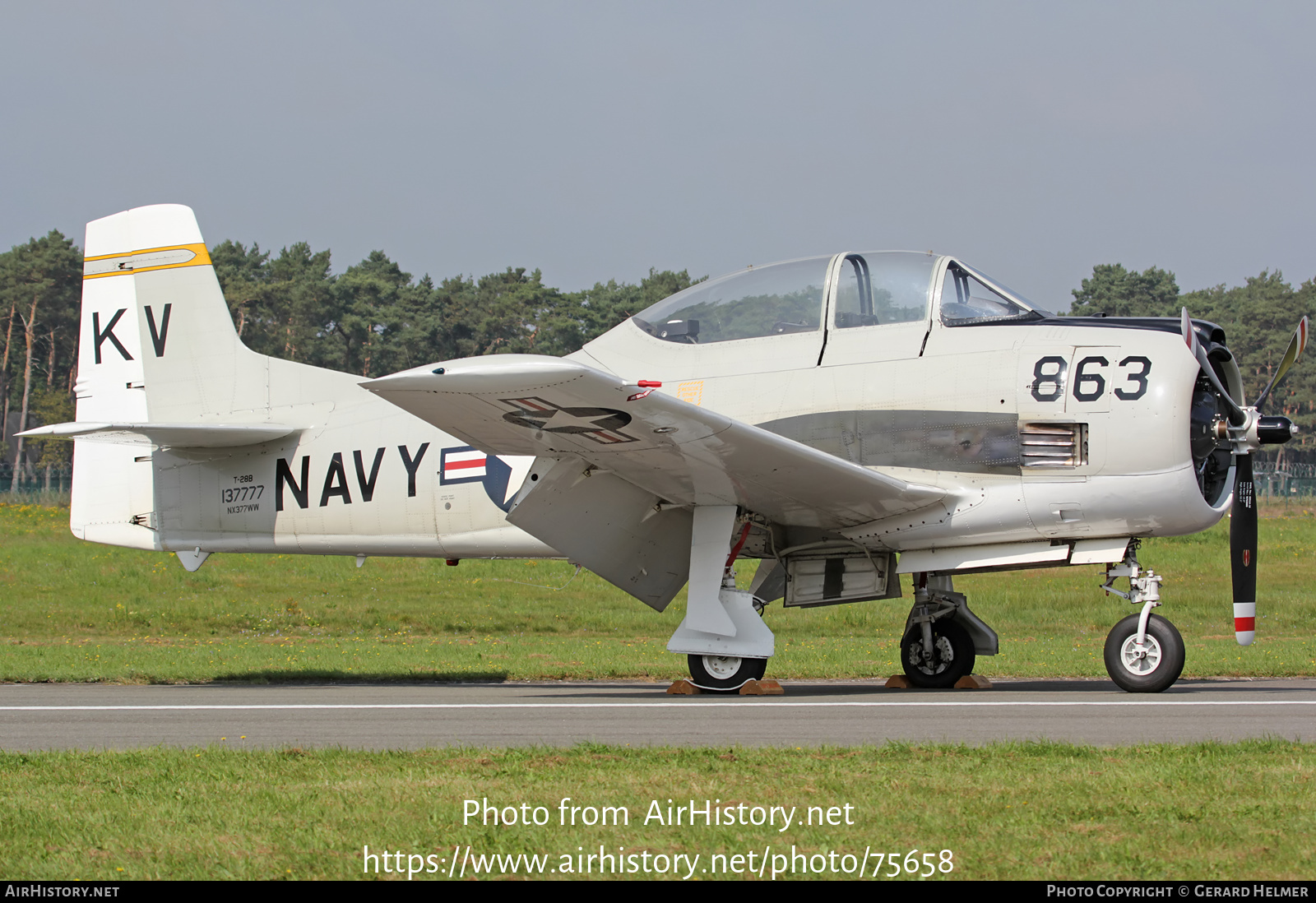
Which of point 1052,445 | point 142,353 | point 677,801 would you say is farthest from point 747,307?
point 142,353

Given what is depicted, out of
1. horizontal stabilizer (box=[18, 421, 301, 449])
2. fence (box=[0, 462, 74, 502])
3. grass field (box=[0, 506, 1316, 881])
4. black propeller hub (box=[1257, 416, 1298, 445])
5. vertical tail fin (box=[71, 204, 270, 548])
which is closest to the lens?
grass field (box=[0, 506, 1316, 881])

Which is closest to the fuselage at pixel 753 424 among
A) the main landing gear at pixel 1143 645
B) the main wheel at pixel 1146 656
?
the main landing gear at pixel 1143 645

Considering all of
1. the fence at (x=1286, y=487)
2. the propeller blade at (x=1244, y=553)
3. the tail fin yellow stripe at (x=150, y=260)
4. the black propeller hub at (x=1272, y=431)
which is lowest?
the fence at (x=1286, y=487)

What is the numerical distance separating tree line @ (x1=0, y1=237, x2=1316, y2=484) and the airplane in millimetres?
55361

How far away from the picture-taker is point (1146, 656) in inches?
378

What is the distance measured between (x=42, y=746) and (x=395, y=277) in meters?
71.8

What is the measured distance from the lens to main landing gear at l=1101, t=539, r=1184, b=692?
9.50 metres

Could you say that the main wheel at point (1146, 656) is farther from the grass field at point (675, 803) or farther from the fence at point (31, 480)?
the fence at point (31, 480)

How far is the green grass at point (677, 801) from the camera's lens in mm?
4453

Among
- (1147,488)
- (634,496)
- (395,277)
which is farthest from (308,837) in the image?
(395,277)

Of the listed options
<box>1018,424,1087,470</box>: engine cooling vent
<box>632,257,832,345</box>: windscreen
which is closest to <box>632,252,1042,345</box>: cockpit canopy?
<box>632,257,832,345</box>: windscreen

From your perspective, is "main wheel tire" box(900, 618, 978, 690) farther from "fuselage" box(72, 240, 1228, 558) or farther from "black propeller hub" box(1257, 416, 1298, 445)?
"black propeller hub" box(1257, 416, 1298, 445)

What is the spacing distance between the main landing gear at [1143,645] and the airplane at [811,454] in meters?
0.02

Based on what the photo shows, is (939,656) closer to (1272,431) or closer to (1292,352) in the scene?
(1272,431)
